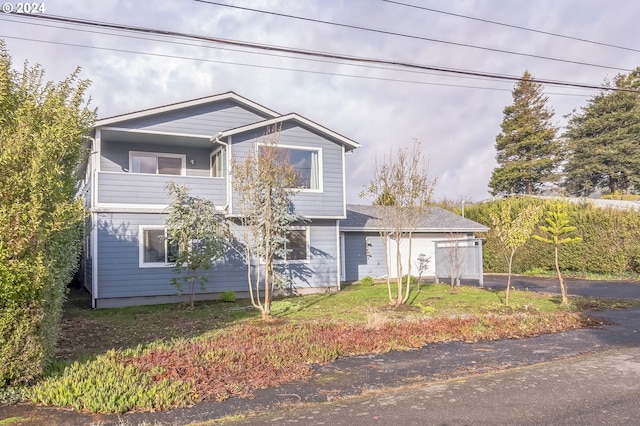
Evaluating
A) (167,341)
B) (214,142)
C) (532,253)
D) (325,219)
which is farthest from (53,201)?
(532,253)

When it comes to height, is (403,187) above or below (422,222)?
above

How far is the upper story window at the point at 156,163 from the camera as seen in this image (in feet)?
52.4

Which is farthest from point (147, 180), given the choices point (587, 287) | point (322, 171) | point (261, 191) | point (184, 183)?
point (587, 287)

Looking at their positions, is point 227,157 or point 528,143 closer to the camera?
point 227,157

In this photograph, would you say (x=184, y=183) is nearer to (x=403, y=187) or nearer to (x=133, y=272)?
(x=133, y=272)

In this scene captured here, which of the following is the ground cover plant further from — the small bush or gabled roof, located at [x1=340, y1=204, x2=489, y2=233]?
gabled roof, located at [x1=340, y1=204, x2=489, y2=233]

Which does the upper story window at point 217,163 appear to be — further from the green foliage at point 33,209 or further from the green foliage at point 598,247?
the green foliage at point 598,247

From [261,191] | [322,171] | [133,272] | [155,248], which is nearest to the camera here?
[261,191]

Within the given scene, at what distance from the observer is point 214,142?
15.9 m

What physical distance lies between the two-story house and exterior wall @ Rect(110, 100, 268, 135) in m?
0.03

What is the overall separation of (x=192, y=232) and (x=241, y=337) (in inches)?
211

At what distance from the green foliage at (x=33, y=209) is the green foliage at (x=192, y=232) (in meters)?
6.63

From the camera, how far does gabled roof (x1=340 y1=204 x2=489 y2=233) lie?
1978 centimetres

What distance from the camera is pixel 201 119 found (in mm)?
15828
